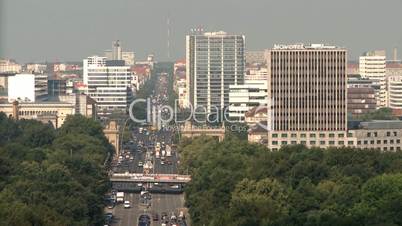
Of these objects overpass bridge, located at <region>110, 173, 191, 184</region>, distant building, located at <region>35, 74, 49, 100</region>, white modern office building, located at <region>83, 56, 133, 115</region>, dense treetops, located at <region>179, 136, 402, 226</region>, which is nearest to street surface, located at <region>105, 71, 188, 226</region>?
overpass bridge, located at <region>110, 173, 191, 184</region>

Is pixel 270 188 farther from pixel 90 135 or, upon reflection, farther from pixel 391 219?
pixel 90 135

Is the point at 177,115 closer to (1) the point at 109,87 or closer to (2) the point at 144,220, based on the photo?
(1) the point at 109,87

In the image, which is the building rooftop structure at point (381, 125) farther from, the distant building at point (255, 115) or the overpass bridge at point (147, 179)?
the distant building at point (255, 115)

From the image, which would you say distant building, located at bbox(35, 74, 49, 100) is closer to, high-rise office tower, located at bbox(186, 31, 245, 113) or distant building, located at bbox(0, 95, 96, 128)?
distant building, located at bbox(0, 95, 96, 128)

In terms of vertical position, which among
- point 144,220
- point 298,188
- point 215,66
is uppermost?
point 215,66

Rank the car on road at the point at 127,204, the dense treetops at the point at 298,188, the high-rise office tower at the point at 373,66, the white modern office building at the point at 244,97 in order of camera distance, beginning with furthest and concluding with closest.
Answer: the high-rise office tower at the point at 373,66 < the white modern office building at the point at 244,97 < the car on road at the point at 127,204 < the dense treetops at the point at 298,188

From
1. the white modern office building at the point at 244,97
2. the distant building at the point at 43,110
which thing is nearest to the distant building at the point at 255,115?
the white modern office building at the point at 244,97

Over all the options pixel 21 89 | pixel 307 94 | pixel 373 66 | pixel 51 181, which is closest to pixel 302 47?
pixel 307 94
